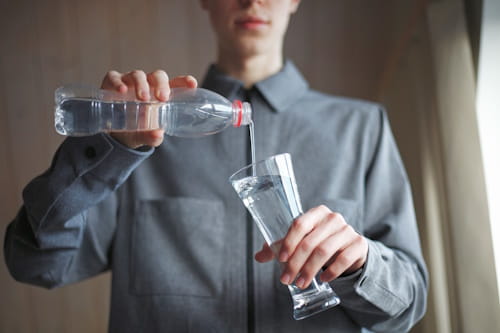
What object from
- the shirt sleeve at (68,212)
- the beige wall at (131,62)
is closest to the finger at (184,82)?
the shirt sleeve at (68,212)

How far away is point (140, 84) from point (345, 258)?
447 mm

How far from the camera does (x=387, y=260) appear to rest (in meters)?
0.99

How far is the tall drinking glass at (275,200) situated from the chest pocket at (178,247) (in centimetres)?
32

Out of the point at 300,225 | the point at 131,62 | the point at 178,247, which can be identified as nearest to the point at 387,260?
the point at 300,225

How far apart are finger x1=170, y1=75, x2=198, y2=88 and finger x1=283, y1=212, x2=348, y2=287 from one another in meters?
0.33

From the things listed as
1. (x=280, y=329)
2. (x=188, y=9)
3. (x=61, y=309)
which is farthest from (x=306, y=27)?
(x=61, y=309)

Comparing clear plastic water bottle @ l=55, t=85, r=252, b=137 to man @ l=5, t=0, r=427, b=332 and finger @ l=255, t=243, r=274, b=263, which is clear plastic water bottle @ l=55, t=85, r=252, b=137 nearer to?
man @ l=5, t=0, r=427, b=332

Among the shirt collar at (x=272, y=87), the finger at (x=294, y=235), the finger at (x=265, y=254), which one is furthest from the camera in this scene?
the shirt collar at (x=272, y=87)

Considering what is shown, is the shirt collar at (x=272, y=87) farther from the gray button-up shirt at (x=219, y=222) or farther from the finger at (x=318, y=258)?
the finger at (x=318, y=258)

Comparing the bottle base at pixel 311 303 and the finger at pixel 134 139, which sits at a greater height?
the finger at pixel 134 139

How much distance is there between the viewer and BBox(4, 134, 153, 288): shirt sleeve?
914 millimetres

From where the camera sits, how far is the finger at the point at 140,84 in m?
0.83

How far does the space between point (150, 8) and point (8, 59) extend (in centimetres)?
51

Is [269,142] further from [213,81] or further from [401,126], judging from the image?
[401,126]
